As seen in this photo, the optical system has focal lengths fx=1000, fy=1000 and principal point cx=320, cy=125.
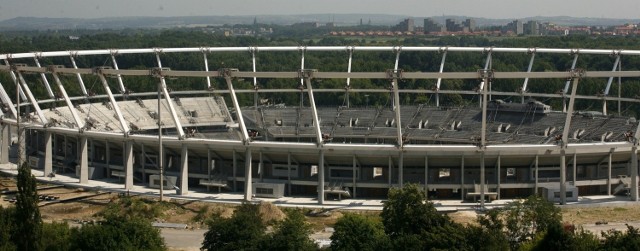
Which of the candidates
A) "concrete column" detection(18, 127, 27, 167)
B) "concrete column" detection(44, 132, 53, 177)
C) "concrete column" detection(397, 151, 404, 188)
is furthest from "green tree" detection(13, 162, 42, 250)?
"concrete column" detection(18, 127, 27, 167)

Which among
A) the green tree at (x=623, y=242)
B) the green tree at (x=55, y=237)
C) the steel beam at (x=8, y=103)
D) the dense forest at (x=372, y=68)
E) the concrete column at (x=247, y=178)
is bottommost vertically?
the green tree at (x=55, y=237)

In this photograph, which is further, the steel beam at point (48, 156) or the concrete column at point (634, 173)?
the steel beam at point (48, 156)

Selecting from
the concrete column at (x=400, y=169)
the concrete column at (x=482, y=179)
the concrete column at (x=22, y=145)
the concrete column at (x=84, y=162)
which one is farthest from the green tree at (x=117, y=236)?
the concrete column at (x=22, y=145)

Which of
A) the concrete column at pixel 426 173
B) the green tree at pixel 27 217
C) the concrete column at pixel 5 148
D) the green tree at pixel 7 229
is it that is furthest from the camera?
the concrete column at pixel 5 148

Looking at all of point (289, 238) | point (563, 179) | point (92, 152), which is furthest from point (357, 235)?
point (92, 152)

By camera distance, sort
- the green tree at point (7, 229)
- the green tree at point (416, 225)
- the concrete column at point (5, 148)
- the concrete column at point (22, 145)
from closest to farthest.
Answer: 1. the green tree at point (416, 225)
2. the green tree at point (7, 229)
3. the concrete column at point (22, 145)
4. the concrete column at point (5, 148)

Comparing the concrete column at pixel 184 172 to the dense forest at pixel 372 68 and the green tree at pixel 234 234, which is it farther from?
the dense forest at pixel 372 68

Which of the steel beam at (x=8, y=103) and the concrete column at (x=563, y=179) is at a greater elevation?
the steel beam at (x=8, y=103)
